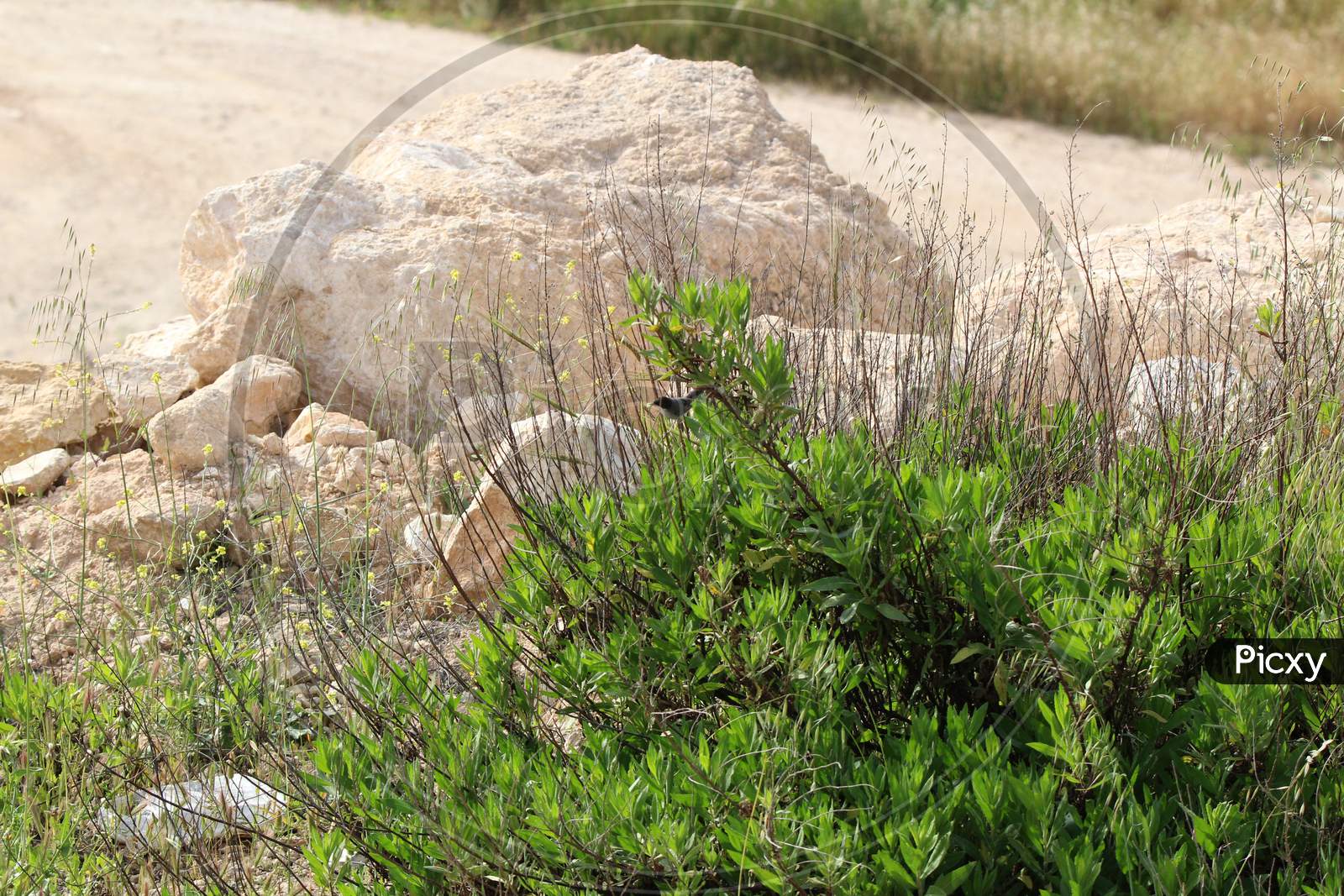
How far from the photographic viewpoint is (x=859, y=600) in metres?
1.80

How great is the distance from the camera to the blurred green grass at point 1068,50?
10344 mm

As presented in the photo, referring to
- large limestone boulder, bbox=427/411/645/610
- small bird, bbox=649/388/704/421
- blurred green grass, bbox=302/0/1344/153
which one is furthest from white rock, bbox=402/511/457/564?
blurred green grass, bbox=302/0/1344/153

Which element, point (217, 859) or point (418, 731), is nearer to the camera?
point (418, 731)

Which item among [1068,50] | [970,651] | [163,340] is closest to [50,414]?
[163,340]

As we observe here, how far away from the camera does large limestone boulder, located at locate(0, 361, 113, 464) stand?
3.66 m

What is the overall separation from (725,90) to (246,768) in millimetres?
3265

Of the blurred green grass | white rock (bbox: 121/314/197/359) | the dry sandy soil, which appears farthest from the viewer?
the blurred green grass

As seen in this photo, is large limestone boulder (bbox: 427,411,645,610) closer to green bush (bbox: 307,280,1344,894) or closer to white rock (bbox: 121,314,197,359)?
green bush (bbox: 307,280,1344,894)

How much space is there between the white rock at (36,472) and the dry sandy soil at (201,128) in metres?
2.86

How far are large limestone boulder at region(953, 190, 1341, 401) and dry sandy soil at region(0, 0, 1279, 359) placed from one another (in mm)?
2452

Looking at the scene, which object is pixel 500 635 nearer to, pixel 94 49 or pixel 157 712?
pixel 157 712

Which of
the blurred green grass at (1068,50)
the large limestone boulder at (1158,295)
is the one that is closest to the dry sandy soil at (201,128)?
the blurred green grass at (1068,50)

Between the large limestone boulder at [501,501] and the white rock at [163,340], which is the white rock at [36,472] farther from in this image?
the large limestone boulder at [501,501]

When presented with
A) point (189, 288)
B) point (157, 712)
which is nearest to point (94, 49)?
point (189, 288)
